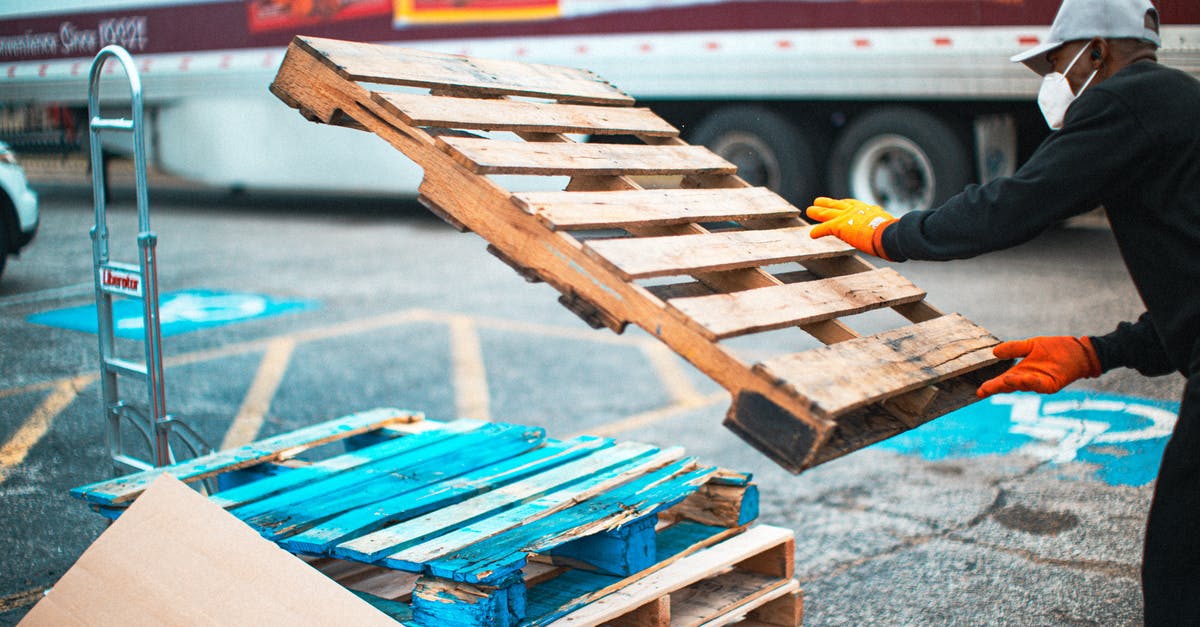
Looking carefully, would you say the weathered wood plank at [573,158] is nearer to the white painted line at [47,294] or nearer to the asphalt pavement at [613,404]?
the asphalt pavement at [613,404]

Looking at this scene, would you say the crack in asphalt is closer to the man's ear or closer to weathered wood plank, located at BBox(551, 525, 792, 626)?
weathered wood plank, located at BBox(551, 525, 792, 626)

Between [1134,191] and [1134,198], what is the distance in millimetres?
19

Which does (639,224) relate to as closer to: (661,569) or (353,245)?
(661,569)

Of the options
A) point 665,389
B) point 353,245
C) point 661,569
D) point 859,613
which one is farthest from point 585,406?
point 353,245

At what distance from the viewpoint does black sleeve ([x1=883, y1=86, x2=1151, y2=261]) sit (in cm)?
251

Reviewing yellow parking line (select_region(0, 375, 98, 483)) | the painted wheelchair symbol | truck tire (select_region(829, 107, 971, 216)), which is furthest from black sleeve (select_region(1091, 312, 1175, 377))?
truck tire (select_region(829, 107, 971, 216))

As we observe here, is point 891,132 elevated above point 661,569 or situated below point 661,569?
above

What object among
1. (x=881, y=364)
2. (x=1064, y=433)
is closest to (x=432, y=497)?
(x=881, y=364)

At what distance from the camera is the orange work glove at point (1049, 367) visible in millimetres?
2973

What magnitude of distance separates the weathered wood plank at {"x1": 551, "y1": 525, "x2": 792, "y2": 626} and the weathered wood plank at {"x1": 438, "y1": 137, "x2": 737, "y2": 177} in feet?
3.72

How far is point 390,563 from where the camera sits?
2.72 metres

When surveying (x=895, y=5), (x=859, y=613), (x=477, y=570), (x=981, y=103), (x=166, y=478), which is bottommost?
(x=859, y=613)

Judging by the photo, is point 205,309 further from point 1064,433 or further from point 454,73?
point 1064,433

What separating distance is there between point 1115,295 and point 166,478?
7.37 m
